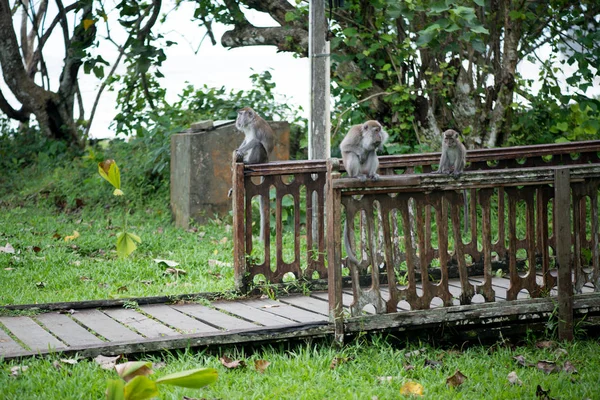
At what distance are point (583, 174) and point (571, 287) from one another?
0.80 meters

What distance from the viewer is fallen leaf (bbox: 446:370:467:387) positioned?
4.41m

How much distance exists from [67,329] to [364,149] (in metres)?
2.52

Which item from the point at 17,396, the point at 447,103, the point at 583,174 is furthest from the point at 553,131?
the point at 17,396

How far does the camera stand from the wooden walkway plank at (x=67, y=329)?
4875 millimetres

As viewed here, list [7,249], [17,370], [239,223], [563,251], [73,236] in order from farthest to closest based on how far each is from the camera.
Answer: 1. [73,236]
2. [7,249]
3. [239,223]
4. [563,251]
5. [17,370]

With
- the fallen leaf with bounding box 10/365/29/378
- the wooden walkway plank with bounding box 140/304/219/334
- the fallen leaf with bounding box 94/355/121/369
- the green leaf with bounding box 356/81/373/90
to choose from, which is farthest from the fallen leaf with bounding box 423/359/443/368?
the green leaf with bounding box 356/81/373/90

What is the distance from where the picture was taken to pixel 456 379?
14.6 ft

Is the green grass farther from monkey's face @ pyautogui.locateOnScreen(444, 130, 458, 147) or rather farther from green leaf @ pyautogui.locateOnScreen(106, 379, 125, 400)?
green leaf @ pyautogui.locateOnScreen(106, 379, 125, 400)

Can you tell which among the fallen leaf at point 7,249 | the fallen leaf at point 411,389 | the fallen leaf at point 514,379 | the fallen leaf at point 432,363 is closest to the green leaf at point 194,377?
the fallen leaf at point 411,389

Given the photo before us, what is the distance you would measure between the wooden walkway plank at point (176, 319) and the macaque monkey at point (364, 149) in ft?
5.38

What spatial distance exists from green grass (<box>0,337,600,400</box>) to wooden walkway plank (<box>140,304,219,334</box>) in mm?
323

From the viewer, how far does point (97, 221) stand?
1061cm

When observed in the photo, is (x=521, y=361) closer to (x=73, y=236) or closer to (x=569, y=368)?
(x=569, y=368)

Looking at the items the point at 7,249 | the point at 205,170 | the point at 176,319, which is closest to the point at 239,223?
the point at 176,319
